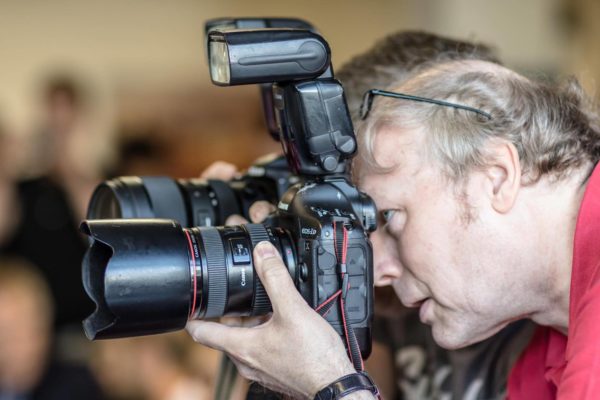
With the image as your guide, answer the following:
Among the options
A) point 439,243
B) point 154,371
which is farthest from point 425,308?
point 154,371

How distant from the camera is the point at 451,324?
4.29ft

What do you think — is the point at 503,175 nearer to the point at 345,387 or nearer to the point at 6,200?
the point at 345,387

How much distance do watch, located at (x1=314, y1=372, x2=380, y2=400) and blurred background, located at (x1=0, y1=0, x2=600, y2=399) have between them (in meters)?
1.58

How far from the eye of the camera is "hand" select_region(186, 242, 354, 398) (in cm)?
115

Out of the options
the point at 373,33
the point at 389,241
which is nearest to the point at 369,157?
the point at 389,241

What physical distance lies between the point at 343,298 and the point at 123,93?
3.12 meters

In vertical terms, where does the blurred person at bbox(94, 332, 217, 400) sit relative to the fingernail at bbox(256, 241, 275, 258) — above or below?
below

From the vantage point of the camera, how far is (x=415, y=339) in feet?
5.32

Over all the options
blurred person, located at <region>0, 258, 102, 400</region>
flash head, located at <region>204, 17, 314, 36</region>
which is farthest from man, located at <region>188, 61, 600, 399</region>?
blurred person, located at <region>0, 258, 102, 400</region>

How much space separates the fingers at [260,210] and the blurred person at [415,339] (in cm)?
21

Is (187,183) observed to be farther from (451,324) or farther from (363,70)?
(451,324)

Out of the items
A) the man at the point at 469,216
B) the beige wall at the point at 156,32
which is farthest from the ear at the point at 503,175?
the beige wall at the point at 156,32

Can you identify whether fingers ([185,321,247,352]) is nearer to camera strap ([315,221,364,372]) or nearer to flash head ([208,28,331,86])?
camera strap ([315,221,364,372])

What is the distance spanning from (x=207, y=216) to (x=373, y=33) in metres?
3.15
